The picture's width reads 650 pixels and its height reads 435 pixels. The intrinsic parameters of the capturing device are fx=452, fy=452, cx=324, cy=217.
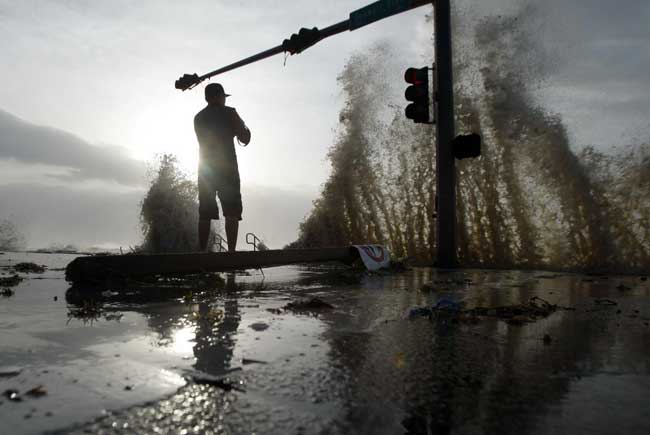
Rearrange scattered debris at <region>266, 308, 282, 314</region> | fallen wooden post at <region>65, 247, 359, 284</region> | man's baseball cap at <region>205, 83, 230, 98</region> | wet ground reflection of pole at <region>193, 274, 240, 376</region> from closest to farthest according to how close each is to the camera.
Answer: wet ground reflection of pole at <region>193, 274, 240, 376</region>, scattered debris at <region>266, 308, 282, 314</region>, fallen wooden post at <region>65, 247, 359, 284</region>, man's baseball cap at <region>205, 83, 230, 98</region>

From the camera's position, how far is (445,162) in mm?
7738

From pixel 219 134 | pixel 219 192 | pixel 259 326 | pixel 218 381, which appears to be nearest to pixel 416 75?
pixel 219 134

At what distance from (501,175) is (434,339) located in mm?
8654

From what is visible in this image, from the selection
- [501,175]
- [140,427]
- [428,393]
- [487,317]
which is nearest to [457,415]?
[428,393]

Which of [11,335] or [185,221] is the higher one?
[185,221]

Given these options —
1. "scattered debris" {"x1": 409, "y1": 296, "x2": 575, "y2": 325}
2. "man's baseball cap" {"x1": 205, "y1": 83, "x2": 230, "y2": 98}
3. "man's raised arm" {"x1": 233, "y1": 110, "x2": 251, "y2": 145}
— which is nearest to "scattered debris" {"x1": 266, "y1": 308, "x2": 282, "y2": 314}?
"scattered debris" {"x1": 409, "y1": 296, "x2": 575, "y2": 325}

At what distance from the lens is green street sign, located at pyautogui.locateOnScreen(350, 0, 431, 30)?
794cm

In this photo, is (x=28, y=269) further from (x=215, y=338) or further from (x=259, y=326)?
(x=215, y=338)

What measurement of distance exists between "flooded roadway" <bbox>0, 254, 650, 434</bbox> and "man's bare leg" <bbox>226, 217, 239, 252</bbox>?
120 inches

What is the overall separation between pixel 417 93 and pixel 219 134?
11.3ft

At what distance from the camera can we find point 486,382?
4.22ft

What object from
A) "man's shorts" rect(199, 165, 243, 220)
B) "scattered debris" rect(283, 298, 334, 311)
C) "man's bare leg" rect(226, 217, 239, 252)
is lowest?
"scattered debris" rect(283, 298, 334, 311)

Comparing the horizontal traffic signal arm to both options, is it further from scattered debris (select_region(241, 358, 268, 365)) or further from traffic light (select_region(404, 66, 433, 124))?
→ scattered debris (select_region(241, 358, 268, 365))

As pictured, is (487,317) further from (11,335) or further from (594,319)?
(11,335)
